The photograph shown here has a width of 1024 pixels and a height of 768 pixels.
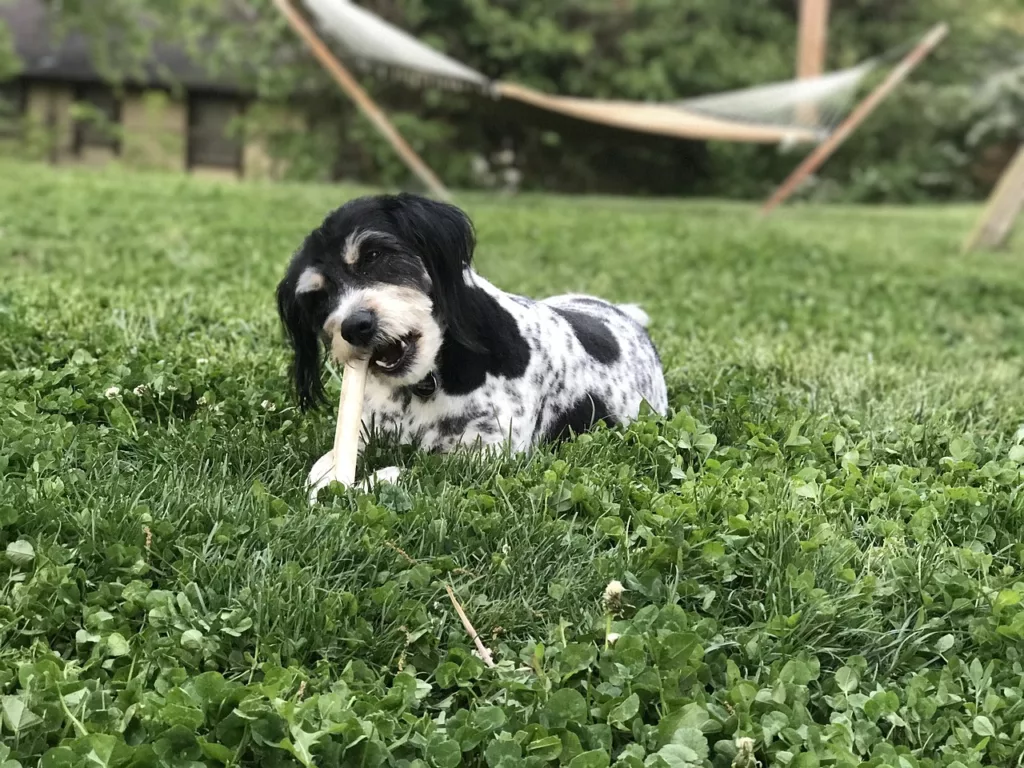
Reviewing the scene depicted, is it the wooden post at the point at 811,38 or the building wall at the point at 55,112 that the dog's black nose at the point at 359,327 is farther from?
the building wall at the point at 55,112

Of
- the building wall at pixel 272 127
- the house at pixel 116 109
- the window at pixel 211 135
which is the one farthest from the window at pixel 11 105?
the building wall at pixel 272 127

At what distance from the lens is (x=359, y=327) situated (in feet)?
9.21

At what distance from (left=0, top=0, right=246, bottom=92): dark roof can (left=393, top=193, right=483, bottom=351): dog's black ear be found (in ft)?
79.2

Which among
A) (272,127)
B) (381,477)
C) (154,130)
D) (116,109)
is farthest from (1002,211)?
(116,109)

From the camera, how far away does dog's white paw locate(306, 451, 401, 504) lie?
9.29ft

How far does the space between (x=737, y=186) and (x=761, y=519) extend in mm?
23460

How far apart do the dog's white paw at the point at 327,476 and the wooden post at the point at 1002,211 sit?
8.68 metres

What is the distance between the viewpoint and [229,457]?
119 inches

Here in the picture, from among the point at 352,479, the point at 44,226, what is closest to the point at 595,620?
the point at 352,479

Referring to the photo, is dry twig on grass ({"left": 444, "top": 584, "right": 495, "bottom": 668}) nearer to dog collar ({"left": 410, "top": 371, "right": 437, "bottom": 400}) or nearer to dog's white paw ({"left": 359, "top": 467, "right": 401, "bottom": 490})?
dog's white paw ({"left": 359, "top": 467, "right": 401, "bottom": 490})

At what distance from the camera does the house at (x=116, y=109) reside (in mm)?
25531

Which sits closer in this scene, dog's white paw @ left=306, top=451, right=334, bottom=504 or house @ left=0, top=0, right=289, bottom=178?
dog's white paw @ left=306, top=451, right=334, bottom=504

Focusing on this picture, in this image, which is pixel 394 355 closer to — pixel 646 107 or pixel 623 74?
pixel 646 107

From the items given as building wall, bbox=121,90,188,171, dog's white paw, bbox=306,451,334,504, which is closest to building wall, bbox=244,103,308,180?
building wall, bbox=121,90,188,171
